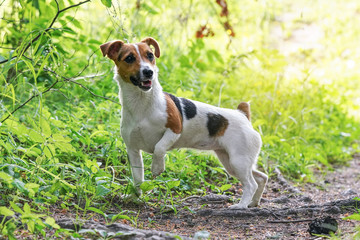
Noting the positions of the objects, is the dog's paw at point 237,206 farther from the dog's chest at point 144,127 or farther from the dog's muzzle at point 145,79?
the dog's muzzle at point 145,79

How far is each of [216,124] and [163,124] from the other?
0.63 meters

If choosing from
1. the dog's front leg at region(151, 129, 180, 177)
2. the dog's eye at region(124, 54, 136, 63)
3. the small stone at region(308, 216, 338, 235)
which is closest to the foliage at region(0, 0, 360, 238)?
the dog's front leg at region(151, 129, 180, 177)

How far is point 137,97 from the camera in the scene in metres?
4.35

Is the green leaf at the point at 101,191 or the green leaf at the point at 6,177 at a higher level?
the green leaf at the point at 6,177

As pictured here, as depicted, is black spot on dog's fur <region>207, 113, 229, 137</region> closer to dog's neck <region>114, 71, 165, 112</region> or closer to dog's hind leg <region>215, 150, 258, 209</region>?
dog's hind leg <region>215, 150, 258, 209</region>

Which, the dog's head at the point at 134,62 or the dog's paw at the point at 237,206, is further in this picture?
the dog's paw at the point at 237,206

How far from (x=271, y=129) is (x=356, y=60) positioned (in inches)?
209

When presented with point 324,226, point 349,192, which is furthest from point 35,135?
point 349,192

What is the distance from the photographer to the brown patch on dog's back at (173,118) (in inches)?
172

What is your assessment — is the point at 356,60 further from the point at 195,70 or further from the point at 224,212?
the point at 224,212

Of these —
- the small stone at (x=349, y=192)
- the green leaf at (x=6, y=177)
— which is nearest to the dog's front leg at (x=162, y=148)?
the green leaf at (x=6, y=177)

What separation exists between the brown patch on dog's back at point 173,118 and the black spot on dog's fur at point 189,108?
0.51 ft

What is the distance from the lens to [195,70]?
793 cm

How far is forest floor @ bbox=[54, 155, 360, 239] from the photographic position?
142 inches
